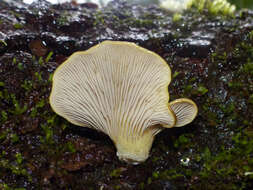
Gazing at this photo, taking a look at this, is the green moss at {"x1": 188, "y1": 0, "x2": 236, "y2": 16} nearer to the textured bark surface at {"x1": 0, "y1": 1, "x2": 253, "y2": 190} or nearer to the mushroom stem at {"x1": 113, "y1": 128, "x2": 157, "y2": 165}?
the textured bark surface at {"x1": 0, "y1": 1, "x2": 253, "y2": 190}

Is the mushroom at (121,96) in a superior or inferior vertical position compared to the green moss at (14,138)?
superior

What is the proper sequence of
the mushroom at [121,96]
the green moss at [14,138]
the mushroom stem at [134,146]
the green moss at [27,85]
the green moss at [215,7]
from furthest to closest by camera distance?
1. the green moss at [215,7]
2. the green moss at [27,85]
3. the green moss at [14,138]
4. the mushroom stem at [134,146]
5. the mushroom at [121,96]

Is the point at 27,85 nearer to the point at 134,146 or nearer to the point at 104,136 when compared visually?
the point at 104,136

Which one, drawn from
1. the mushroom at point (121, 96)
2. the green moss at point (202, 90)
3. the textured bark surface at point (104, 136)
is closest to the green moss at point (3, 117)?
the textured bark surface at point (104, 136)

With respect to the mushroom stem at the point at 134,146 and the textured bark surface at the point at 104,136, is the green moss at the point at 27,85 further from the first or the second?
the mushroom stem at the point at 134,146

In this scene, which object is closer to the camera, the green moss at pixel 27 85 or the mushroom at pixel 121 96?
the mushroom at pixel 121 96

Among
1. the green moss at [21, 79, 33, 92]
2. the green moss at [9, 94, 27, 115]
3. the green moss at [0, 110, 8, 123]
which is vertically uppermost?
the green moss at [21, 79, 33, 92]

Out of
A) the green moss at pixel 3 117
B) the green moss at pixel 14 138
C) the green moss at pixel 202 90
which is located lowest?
the green moss at pixel 14 138

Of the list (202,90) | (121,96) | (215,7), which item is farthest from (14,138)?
(215,7)

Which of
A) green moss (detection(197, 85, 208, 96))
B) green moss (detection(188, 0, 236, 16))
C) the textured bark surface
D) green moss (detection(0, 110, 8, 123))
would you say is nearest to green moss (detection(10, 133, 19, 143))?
the textured bark surface
